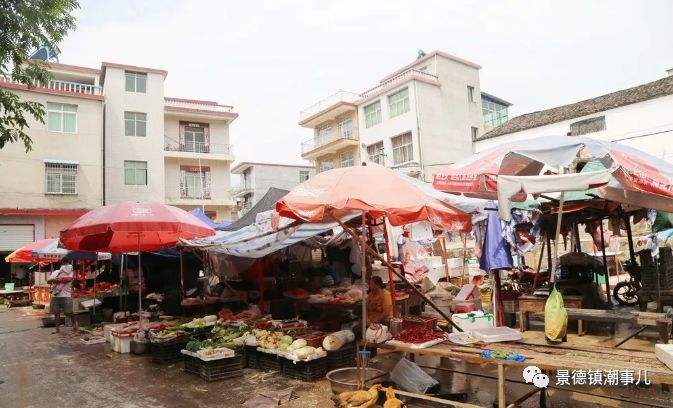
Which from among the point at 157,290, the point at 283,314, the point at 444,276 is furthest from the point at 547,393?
the point at 157,290

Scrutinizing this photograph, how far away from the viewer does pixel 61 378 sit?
7875 millimetres

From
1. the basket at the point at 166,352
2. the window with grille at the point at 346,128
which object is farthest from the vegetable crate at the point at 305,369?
the window with grille at the point at 346,128

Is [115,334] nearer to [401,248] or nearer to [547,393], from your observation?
[547,393]

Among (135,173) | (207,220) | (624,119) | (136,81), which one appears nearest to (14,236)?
(135,173)

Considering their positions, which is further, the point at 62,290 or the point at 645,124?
the point at 645,124

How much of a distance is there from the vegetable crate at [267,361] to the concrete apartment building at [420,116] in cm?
2335

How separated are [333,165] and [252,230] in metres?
29.2

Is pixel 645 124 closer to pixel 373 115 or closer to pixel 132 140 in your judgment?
pixel 373 115

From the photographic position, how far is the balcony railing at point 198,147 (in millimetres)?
32469

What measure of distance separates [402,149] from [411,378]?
87.2ft

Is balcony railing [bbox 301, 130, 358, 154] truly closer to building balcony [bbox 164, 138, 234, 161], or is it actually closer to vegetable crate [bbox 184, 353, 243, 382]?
building balcony [bbox 164, 138, 234, 161]

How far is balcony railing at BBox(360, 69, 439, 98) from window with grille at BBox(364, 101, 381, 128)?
35.1 inches

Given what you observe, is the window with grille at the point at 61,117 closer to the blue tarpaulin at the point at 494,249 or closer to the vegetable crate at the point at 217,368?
the vegetable crate at the point at 217,368

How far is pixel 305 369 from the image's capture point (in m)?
6.92
